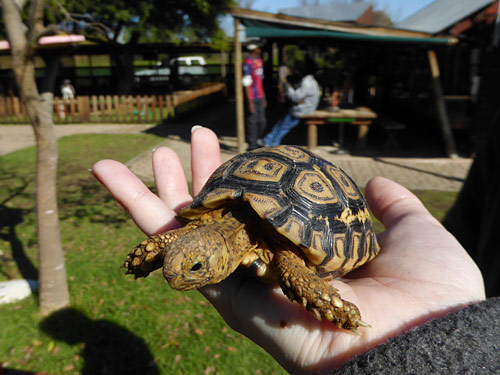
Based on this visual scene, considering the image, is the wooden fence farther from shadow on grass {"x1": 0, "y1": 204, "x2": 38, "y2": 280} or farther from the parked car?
the parked car

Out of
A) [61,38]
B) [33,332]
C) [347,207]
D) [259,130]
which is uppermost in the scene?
[61,38]

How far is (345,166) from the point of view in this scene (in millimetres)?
10438

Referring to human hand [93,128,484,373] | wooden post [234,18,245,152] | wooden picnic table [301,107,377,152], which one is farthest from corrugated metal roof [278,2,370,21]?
human hand [93,128,484,373]

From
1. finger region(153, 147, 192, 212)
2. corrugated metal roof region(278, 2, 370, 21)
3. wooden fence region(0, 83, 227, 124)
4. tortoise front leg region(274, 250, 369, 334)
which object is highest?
corrugated metal roof region(278, 2, 370, 21)

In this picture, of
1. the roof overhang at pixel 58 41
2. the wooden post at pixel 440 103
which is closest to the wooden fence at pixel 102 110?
the wooden post at pixel 440 103

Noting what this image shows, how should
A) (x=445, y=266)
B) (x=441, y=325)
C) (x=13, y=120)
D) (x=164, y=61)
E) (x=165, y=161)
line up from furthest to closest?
(x=164, y=61)
(x=13, y=120)
(x=165, y=161)
(x=445, y=266)
(x=441, y=325)

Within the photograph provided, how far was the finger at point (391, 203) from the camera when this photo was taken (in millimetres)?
2809

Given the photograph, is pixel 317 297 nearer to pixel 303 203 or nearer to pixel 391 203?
pixel 303 203

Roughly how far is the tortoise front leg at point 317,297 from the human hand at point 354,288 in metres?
0.12

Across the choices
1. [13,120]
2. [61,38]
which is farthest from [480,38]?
[13,120]

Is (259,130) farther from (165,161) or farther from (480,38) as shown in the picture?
(165,161)

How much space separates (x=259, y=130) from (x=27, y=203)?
6935mm

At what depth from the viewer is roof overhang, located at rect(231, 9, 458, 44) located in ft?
34.3

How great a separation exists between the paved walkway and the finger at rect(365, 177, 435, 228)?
5812 mm
